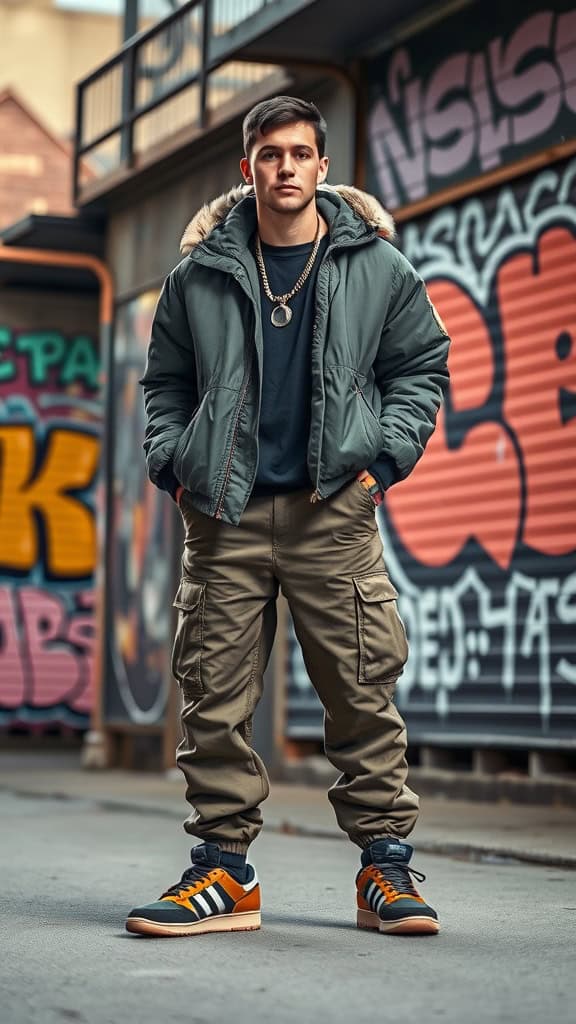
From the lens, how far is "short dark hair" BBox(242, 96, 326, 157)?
5.21 meters

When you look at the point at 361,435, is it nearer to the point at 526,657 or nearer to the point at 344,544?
the point at 344,544

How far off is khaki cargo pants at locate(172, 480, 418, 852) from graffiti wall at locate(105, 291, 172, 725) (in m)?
9.20

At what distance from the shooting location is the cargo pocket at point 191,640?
5281 millimetres

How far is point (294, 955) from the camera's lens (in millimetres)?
4852

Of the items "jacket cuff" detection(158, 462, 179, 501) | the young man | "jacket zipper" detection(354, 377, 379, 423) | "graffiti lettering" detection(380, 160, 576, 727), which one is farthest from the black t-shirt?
"graffiti lettering" detection(380, 160, 576, 727)

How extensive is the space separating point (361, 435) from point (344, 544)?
12.3 inches

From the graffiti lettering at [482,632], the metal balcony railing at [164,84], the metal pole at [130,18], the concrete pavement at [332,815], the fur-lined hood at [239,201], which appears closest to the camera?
the fur-lined hood at [239,201]

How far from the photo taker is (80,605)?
65.5ft

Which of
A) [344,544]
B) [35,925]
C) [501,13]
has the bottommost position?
[35,925]

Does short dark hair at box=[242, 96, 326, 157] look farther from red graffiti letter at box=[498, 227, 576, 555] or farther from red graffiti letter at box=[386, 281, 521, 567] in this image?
red graffiti letter at box=[386, 281, 521, 567]

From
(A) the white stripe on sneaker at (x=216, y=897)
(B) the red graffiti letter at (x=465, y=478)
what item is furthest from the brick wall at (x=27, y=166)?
(A) the white stripe on sneaker at (x=216, y=897)

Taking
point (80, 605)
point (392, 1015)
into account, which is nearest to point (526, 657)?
point (392, 1015)

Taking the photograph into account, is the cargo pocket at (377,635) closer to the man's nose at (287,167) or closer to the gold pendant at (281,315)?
the gold pendant at (281,315)

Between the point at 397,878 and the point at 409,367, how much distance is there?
1.39 metres
